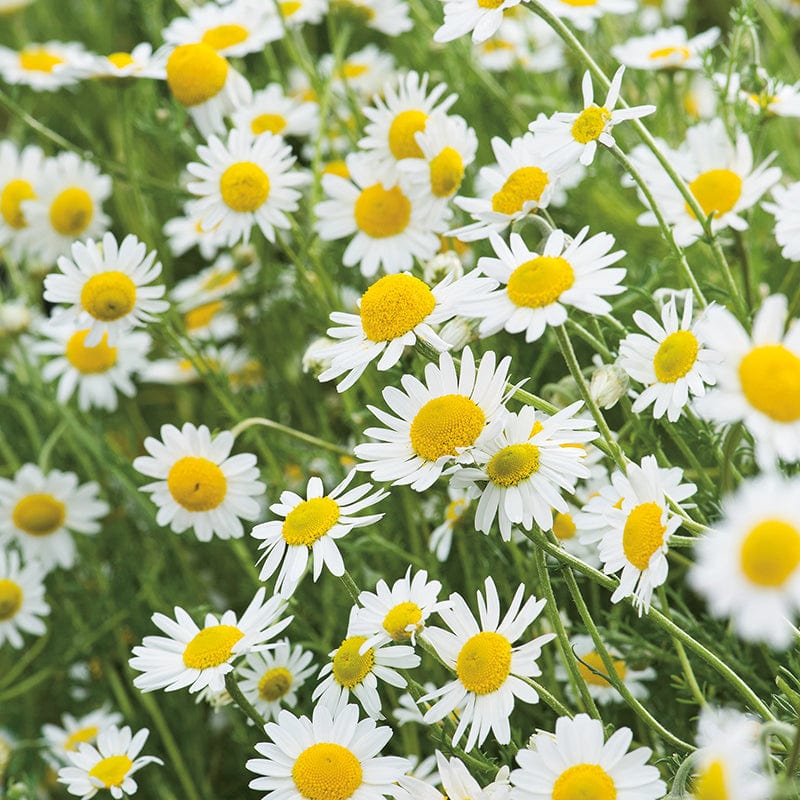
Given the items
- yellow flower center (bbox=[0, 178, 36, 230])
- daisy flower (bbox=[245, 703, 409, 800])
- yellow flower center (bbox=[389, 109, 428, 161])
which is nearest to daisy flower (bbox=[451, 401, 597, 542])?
daisy flower (bbox=[245, 703, 409, 800])

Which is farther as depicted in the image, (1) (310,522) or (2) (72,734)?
(2) (72,734)

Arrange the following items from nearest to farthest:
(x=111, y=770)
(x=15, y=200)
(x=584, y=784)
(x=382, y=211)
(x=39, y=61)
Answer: (x=584, y=784) → (x=111, y=770) → (x=382, y=211) → (x=15, y=200) → (x=39, y=61)

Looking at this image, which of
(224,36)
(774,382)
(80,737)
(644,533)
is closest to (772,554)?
(774,382)

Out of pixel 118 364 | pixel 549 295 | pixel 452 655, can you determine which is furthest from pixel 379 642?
pixel 118 364

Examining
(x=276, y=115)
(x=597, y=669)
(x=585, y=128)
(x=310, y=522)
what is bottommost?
(x=597, y=669)

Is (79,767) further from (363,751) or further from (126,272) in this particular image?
(126,272)

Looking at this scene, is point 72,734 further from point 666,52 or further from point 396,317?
point 666,52

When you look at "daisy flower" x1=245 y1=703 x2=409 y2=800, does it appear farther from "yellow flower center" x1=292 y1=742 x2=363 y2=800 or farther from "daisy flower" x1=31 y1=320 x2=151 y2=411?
"daisy flower" x1=31 y1=320 x2=151 y2=411
